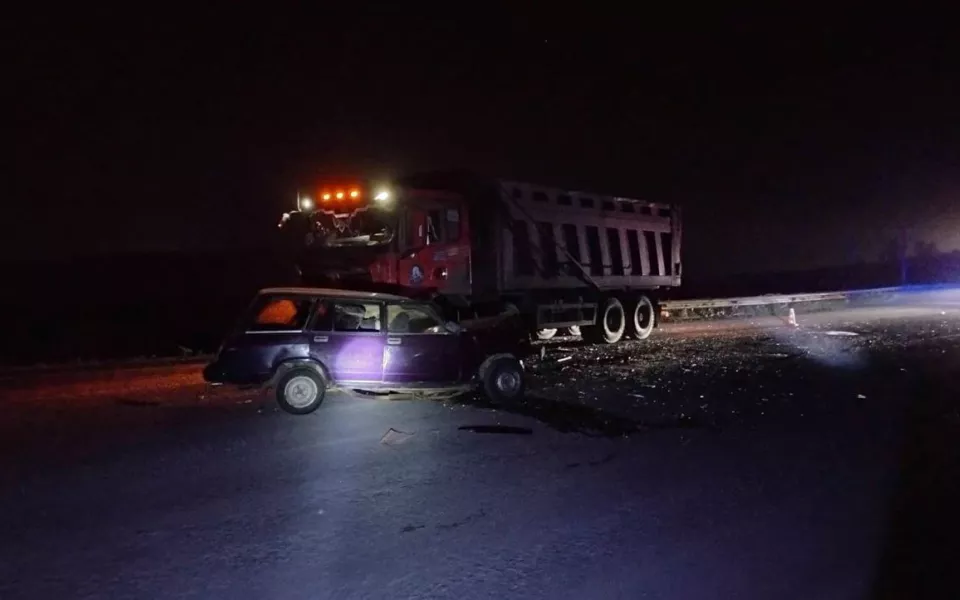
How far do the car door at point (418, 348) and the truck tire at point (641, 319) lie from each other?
10.4 metres

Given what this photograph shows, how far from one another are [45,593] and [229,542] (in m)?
1.19

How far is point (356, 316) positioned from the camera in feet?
33.7

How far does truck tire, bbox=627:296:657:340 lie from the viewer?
2027 centimetres

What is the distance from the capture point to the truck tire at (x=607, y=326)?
19.3 meters

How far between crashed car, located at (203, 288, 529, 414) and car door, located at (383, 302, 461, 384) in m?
0.01

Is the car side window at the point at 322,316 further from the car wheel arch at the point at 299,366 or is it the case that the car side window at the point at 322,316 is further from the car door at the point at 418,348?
the car door at the point at 418,348

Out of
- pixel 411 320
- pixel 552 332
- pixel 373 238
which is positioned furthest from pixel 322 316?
pixel 552 332

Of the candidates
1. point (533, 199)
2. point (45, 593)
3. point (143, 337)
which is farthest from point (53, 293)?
point (45, 593)

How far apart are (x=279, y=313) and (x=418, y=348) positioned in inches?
71.6

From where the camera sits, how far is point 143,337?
66.6ft

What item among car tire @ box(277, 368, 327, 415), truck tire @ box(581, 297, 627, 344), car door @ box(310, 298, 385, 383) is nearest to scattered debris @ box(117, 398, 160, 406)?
car tire @ box(277, 368, 327, 415)

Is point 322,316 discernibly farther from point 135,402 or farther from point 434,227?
point 434,227

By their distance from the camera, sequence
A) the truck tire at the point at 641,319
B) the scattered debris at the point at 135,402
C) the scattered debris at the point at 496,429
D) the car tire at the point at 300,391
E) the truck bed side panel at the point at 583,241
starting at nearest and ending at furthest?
the scattered debris at the point at 496,429 < the car tire at the point at 300,391 < the scattered debris at the point at 135,402 < the truck bed side panel at the point at 583,241 < the truck tire at the point at 641,319

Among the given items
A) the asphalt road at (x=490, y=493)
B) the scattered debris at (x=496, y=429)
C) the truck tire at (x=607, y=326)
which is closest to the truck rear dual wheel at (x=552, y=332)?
the truck tire at (x=607, y=326)
